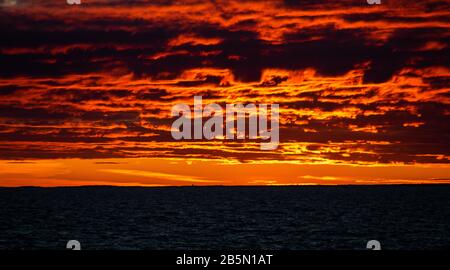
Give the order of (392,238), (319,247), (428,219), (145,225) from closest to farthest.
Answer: (319,247) < (392,238) < (145,225) < (428,219)

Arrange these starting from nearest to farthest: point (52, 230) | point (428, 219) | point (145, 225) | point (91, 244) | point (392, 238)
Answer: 1. point (91, 244)
2. point (392, 238)
3. point (52, 230)
4. point (145, 225)
5. point (428, 219)

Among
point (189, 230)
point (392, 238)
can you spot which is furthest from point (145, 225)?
point (392, 238)

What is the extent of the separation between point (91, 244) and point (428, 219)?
5261 centimetres

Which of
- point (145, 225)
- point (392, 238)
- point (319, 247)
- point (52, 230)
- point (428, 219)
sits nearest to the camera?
point (319, 247)

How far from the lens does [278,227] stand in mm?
87438
